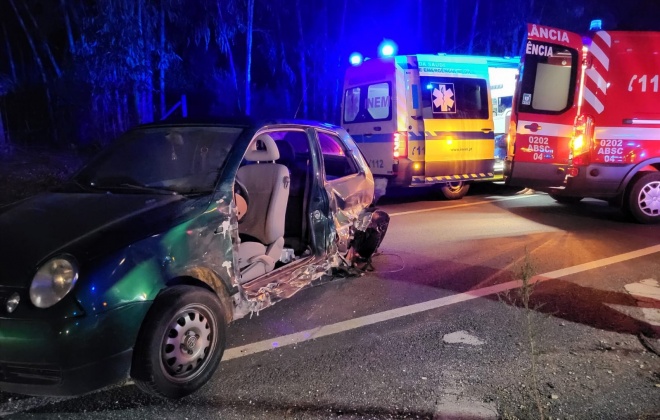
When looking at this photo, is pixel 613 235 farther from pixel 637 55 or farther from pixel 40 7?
pixel 40 7

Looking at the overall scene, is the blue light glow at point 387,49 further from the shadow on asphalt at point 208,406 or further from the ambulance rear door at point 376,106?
the shadow on asphalt at point 208,406

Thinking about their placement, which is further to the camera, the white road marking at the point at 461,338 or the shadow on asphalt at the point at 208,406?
the white road marking at the point at 461,338

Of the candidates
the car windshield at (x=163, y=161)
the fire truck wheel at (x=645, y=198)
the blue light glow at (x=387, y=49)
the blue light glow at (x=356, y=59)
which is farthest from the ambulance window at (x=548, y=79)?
the car windshield at (x=163, y=161)

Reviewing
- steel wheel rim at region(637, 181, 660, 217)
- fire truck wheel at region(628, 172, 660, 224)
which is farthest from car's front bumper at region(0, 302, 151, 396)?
steel wheel rim at region(637, 181, 660, 217)

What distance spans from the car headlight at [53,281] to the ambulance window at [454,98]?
Result: 7.82 m

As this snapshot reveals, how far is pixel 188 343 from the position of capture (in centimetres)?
296

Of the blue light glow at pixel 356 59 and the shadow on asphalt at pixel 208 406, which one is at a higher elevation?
the blue light glow at pixel 356 59

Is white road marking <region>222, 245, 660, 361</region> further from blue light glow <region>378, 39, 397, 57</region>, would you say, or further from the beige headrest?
blue light glow <region>378, 39, 397, 57</region>

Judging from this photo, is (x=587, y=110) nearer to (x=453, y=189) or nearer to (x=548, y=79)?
(x=548, y=79)

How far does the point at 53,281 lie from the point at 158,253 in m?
0.54

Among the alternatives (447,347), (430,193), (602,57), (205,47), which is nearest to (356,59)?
(430,193)

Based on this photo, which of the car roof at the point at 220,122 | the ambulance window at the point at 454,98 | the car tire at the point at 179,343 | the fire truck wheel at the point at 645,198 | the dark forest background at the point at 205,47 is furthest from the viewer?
Answer: the dark forest background at the point at 205,47

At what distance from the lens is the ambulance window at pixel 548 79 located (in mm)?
7266

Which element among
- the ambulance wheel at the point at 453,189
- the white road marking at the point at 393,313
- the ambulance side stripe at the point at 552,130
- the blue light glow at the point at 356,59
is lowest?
the white road marking at the point at 393,313
